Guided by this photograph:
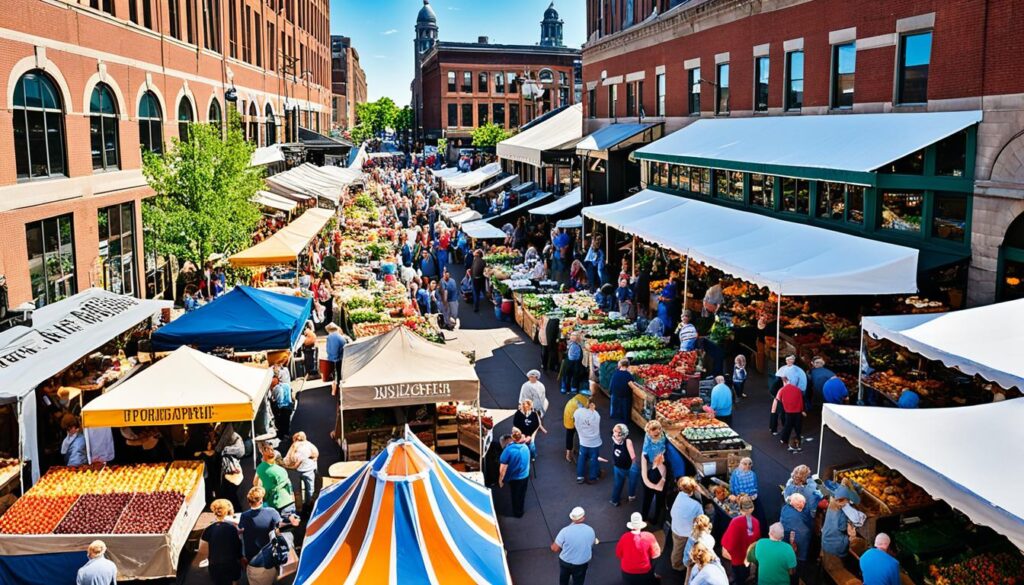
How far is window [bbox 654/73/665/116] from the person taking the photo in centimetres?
2895

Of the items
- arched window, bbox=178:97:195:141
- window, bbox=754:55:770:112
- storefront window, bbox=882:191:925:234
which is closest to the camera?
storefront window, bbox=882:191:925:234

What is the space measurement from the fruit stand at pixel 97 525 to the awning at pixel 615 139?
19.8 metres

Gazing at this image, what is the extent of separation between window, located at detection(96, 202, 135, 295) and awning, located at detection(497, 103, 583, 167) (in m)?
16.1

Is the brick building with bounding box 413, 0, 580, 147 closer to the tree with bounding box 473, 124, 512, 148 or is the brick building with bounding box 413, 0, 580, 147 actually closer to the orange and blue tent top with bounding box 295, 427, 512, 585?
the tree with bounding box 473, 124, 512, 148

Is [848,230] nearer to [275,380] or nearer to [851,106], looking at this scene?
[851,106]

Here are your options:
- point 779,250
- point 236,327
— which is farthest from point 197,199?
point 779,250

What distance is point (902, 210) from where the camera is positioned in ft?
52.1

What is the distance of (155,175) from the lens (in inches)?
845

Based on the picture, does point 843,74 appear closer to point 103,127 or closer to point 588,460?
point 588,460

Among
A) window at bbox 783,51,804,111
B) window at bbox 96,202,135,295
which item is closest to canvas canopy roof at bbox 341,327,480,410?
window at bbox 96,202,135,295

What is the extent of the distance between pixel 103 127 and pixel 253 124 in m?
19.1

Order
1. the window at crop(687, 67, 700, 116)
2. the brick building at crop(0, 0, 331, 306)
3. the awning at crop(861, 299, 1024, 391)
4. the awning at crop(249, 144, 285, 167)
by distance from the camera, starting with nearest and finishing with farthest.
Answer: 1. the awning at crop(861, 299, 1024, 391)
2. the brick building at crop(0, 0, 331, 306)
3. the window at crop(687, 67, 700, 116)
4. the awning at crop(249, 144, 285, 167)

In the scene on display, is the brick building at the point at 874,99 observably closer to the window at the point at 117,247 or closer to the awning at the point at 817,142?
the awning at the point at 817,142

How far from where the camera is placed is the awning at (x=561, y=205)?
105 ft
